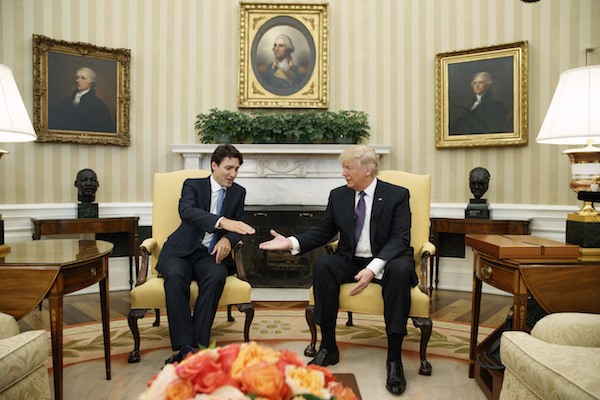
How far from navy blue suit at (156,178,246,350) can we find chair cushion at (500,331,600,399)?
163 centimetres

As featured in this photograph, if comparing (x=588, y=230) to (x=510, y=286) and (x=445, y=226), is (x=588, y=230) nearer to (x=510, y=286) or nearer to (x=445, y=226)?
(x=510, y=286)

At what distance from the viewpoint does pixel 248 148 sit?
181 inches

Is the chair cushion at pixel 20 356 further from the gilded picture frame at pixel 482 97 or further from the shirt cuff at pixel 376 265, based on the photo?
the gilded picture frame at pixel 482 97

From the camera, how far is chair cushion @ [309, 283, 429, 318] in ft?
8.14

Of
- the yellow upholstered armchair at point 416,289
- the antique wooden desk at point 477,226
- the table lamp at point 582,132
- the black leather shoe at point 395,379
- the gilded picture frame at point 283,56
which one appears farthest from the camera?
the gilded picture frame at point 283,56

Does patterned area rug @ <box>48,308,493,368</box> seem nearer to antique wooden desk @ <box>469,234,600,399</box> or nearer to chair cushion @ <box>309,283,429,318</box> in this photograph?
chair cushion @ <box>309,283,429,318</box>

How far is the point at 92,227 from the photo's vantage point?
13.8ft

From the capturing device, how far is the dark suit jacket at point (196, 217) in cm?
276

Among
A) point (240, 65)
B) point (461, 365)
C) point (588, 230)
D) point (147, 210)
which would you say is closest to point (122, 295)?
point (147, 210)

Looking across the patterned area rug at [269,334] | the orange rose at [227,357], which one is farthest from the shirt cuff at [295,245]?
the orange rose at [227,357]

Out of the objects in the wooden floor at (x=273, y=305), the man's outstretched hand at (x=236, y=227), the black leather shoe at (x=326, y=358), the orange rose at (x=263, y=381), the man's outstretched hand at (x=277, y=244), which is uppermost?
the man's outstretched hand at (x=236, y=227)

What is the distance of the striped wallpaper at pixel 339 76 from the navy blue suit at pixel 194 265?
220cm

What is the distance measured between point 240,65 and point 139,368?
3621mm

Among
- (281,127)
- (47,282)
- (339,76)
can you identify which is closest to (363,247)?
(47,282)
